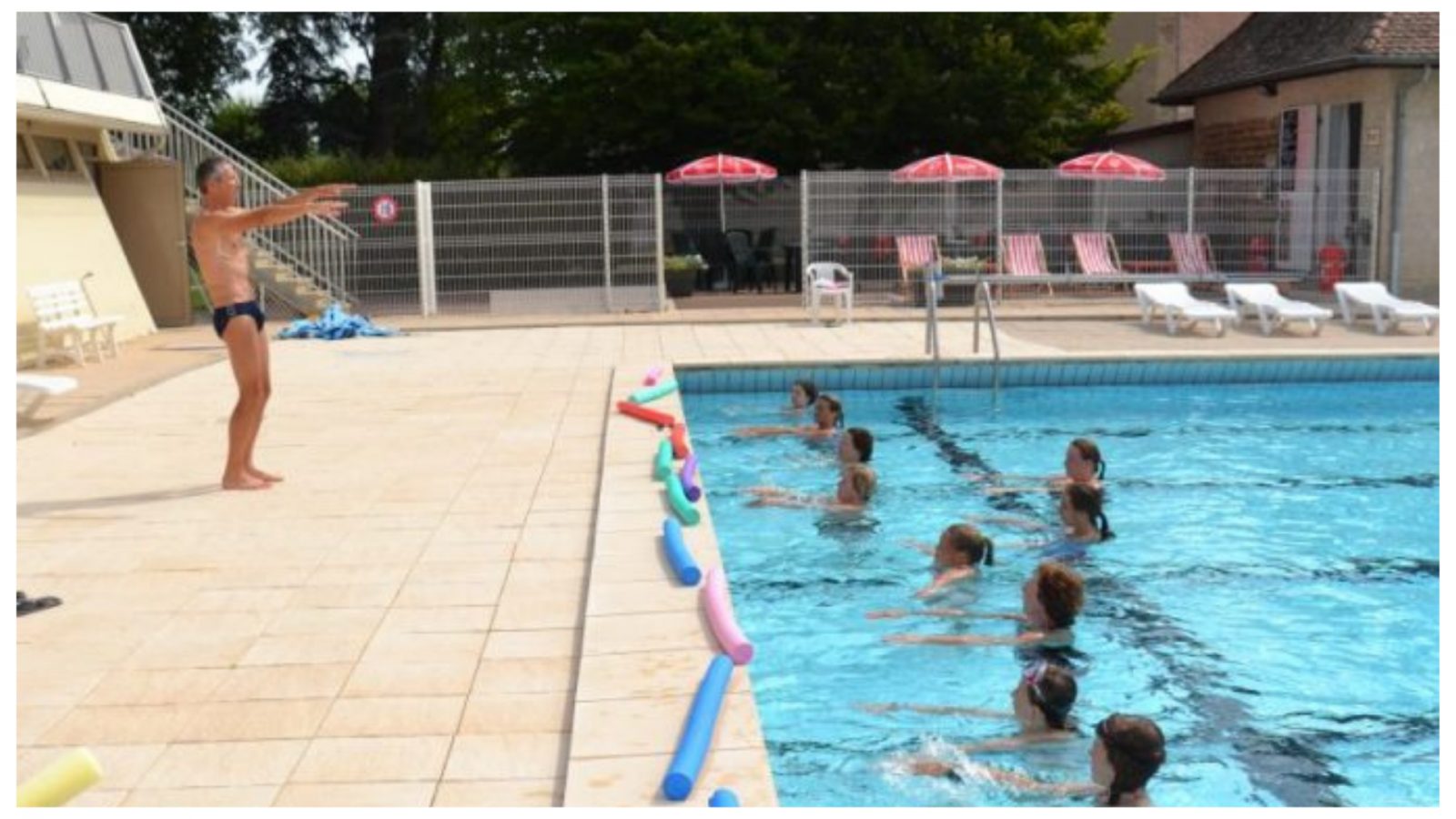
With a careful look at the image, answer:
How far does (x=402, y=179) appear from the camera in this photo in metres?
23.9

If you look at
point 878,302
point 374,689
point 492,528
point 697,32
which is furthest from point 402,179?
point 374,689

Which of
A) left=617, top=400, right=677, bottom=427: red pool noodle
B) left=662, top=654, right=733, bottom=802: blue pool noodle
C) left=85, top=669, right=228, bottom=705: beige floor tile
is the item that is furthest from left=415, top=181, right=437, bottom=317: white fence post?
left=662, top=654, right=733, bottom=802: blue pool noodle

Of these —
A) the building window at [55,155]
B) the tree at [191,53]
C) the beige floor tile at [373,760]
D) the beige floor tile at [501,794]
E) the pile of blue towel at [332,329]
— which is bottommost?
the beige floor tile at [501,794]

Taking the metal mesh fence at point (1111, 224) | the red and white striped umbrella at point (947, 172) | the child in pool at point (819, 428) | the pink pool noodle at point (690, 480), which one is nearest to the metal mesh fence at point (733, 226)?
the metal mesh fence at point (1111, 224)

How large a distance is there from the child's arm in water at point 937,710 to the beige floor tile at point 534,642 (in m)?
1.36

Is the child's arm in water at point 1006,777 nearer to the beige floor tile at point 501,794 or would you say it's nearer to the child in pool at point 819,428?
the beige floor tile at point 501,794

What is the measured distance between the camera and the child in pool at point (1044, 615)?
6.00 meters

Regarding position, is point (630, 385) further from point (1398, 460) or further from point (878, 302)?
point (878, 302)

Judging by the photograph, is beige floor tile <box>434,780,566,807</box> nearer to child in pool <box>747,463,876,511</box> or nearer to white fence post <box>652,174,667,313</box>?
child in pool <box>747,463,876,511</box>

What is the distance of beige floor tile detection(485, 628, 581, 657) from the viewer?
15.7 ft

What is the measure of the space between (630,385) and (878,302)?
8.86 meters

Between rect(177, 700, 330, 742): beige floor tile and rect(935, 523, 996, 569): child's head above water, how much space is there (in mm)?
3496

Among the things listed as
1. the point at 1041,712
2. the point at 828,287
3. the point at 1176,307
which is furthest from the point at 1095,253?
the point at 1041,712

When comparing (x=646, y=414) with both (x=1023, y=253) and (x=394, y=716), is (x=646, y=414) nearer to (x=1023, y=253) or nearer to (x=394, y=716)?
(x=394, y=716)
